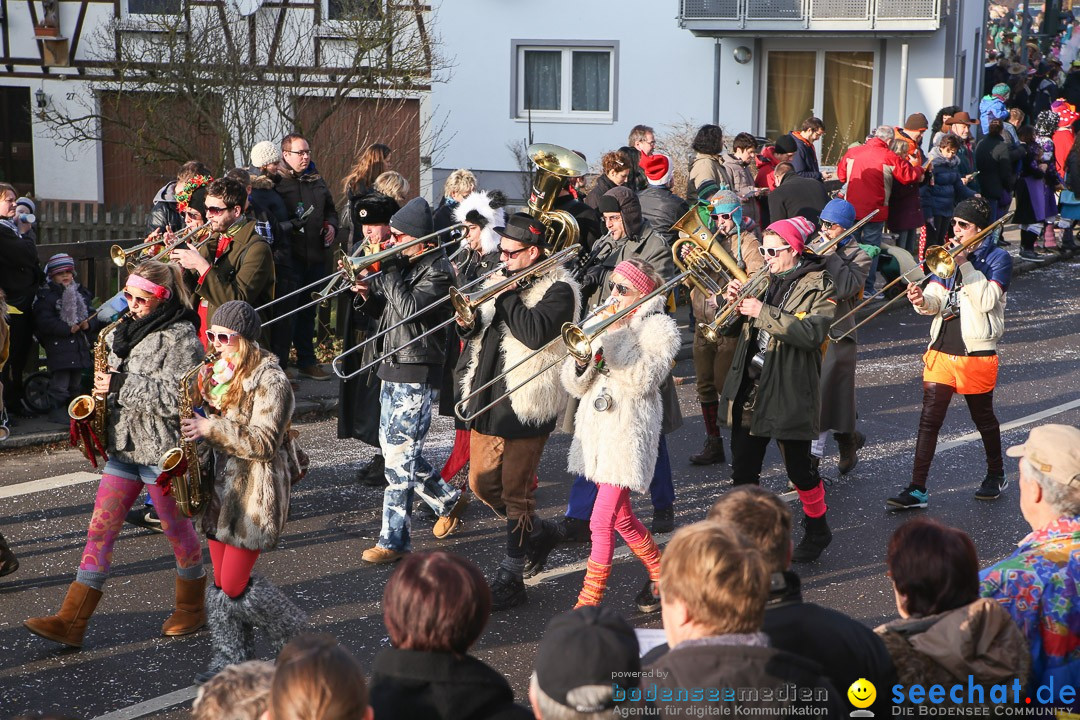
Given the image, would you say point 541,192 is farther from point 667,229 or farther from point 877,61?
point 877,61

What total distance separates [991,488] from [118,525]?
194 inches

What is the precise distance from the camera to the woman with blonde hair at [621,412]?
5613mm

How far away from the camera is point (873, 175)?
520 inches

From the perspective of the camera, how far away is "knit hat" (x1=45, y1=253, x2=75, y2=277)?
9109mm

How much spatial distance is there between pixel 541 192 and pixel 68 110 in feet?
52.2

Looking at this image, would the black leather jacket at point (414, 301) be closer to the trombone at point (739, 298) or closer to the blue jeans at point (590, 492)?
the blue jeans at point (590, 492)

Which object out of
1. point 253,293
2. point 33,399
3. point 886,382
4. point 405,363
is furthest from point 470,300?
point 886,382

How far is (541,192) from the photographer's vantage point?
8312 millimetres

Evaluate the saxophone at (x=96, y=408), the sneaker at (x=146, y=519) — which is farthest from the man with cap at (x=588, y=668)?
the sneaker at (x=146, y=519)

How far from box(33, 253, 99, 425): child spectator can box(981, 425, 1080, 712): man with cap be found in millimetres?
6975

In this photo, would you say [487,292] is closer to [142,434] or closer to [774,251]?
[774,251]

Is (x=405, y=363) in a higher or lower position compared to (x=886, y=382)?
higher

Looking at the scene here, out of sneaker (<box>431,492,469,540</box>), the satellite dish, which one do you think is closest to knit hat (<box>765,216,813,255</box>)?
sneaker (<box>431,492,469,540</box>)

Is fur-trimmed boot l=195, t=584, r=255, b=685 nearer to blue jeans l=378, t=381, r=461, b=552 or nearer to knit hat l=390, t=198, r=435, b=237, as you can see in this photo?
blue jeans l=378, t=381, r=461, b=552
